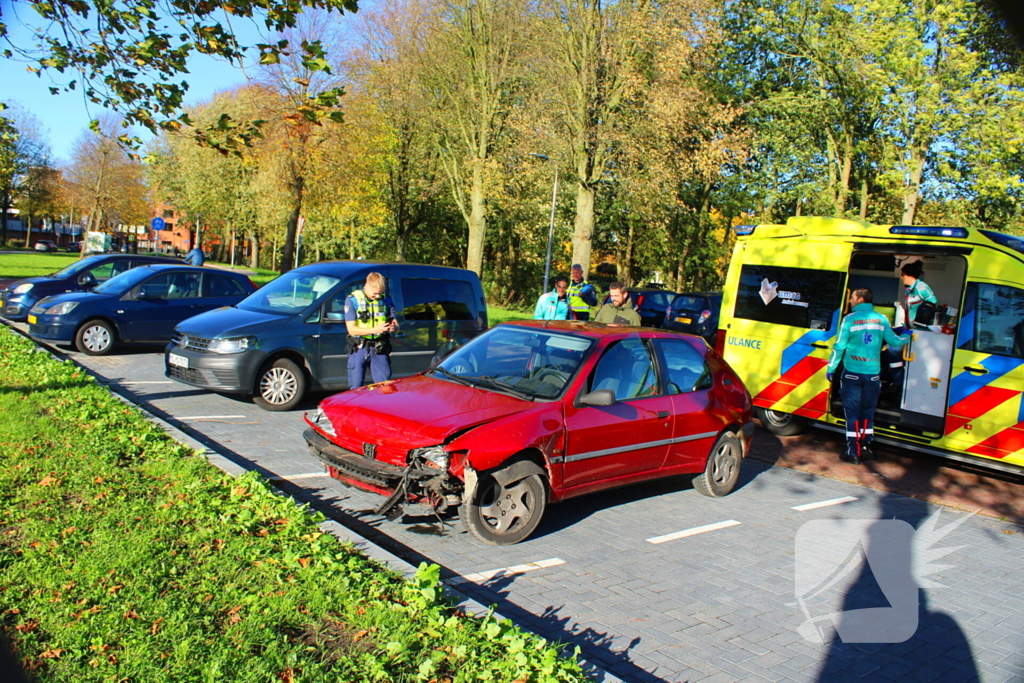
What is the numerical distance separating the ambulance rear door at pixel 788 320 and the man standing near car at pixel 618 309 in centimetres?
156

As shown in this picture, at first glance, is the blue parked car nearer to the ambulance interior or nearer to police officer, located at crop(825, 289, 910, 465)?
police officer, located at crop(825, 289, 910, 465)

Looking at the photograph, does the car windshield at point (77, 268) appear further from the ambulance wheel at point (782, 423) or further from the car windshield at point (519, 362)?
the ambulance wheel at point (782, 423)

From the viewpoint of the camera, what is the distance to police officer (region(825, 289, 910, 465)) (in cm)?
900

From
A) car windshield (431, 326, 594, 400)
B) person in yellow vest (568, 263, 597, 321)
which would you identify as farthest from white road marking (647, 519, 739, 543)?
person in yellow vest (568, 263, 597, 321)

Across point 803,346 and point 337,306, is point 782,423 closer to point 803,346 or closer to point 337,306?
point 803,346

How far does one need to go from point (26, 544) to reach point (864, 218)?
3469 centimetres

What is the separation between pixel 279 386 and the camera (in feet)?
32.1

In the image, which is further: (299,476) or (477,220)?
(477,220)

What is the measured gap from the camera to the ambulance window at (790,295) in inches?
393

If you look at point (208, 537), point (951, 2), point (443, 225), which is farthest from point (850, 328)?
A: point (443, 225)

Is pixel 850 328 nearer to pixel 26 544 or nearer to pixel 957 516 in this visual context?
pixel 957 516

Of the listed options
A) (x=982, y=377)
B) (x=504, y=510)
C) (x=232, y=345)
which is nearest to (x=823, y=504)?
(x=982, y=377)

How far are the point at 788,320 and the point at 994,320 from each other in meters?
2.46

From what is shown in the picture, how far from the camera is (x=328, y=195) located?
34.0m
